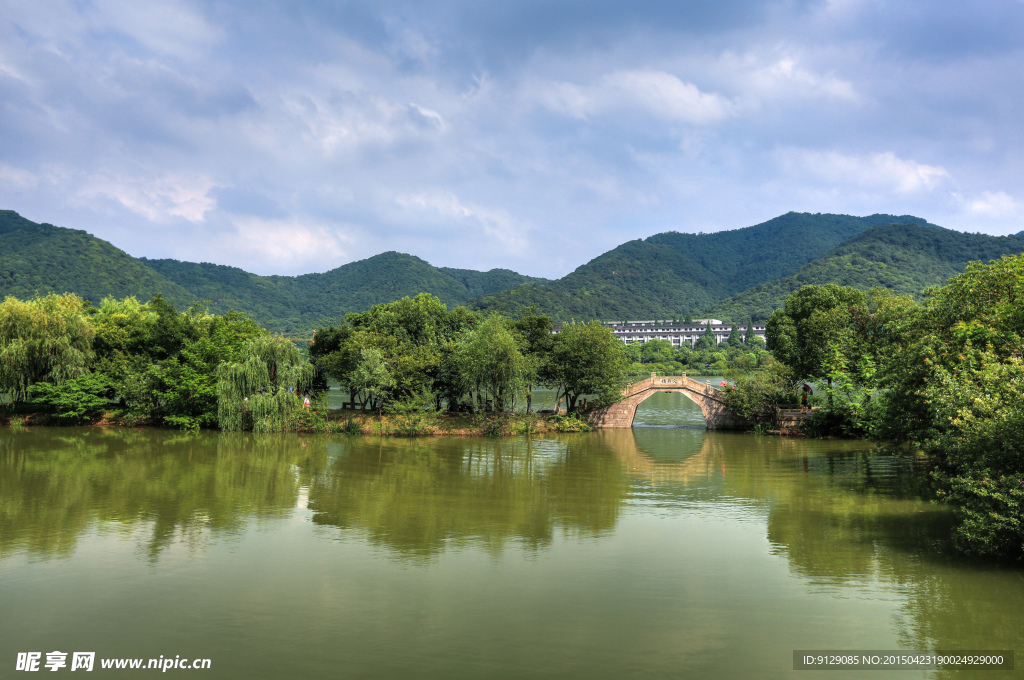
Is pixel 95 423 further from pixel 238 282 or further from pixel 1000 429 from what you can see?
pixel 238 282

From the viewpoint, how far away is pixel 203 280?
147750 millimetres

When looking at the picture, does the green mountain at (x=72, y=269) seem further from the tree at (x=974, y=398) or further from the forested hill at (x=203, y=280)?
the tree at (x=974, y=398)

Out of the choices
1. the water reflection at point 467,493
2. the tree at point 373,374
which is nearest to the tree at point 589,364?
the water reflection at point 467,493

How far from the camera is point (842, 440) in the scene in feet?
110

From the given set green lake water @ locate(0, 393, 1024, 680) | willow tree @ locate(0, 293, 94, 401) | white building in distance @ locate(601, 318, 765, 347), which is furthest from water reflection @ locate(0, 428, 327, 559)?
white building in distance @ locate(601, 318, 765, 347)

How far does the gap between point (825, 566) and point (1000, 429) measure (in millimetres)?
4419

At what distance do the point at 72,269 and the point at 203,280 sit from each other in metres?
53.1

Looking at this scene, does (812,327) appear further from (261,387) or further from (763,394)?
(261,387)

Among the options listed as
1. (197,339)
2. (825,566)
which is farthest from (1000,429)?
(197,339)

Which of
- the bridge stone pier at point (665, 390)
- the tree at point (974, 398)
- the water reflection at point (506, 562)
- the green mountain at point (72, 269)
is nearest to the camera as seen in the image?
the water reflection at point (506, 562)

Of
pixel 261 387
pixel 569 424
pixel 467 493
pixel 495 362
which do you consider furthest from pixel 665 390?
pixel 261 387

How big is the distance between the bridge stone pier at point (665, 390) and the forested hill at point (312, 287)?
104 meters

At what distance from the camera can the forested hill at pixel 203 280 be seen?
93.0m

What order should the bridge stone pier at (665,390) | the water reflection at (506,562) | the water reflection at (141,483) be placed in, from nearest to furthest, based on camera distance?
the water reflection at (506,562) < the water reflection at (141,483) < the bridge stone pier at (665,390)
